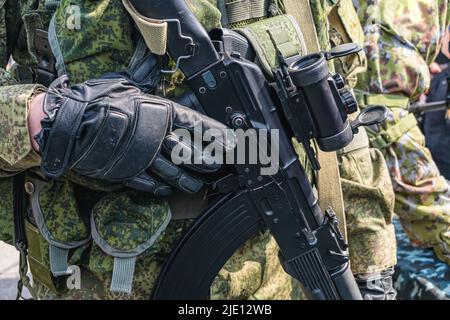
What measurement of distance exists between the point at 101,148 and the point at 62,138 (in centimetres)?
7

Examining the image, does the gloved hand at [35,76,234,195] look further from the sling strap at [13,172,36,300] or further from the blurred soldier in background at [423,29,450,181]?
the blurred soldier in background at [423,29,450,181]

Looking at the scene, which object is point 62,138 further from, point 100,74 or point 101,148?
point 100,74

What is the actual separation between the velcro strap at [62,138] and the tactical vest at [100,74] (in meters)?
0.14

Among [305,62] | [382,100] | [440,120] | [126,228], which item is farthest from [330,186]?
[440,120]

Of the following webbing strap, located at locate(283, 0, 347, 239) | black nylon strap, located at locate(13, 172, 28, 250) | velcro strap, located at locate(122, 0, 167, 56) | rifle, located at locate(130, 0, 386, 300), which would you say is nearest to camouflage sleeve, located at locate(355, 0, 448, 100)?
webbing strap, located at locate(283, 0, 347, 239)

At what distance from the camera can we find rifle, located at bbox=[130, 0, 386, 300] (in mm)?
1150

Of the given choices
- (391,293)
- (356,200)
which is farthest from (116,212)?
(391,293)

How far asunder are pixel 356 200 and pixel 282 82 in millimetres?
449

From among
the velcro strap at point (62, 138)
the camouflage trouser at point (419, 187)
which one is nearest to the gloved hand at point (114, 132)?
the velcro strap at point (62, 138)

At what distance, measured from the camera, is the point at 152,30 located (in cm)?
112

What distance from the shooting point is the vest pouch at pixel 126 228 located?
1209 millimetres

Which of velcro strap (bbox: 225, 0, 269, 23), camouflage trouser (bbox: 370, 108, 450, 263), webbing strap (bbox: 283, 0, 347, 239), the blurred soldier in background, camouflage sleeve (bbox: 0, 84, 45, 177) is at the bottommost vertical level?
the blurred soldier in background

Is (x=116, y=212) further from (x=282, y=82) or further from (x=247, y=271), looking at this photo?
(x=282, y=82)

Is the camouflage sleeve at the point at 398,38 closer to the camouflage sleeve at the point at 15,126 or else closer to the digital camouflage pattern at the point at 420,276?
the digital camouflage pattern at the point at 420,276
